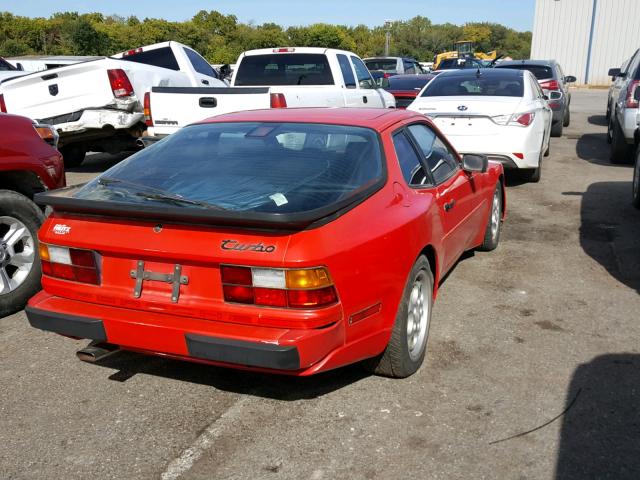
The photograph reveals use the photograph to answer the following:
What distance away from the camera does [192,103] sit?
9.02 m

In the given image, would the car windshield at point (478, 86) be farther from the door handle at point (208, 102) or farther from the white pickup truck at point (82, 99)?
the white pickup truck at point (82, 99)

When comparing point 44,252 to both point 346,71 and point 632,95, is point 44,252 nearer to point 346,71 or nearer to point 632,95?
point 346,71

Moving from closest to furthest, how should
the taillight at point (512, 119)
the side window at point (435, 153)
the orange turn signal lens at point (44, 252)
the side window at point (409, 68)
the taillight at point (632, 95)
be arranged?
the orange turn signal lens at point (44, 252) < the side window at point (435, 153) < the taillight at point (512, 119) < the taillight at point (632, 95) < the side window at point (409, 68)

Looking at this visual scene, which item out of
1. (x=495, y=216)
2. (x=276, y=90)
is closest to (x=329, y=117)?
(x=495, y=216)

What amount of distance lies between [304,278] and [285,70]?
8.23 m

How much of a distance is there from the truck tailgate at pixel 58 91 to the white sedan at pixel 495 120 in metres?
4.44

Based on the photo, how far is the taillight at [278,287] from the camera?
2943 millimetres

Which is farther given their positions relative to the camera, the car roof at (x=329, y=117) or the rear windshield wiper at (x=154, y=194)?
the car roof at (x=329, y=117)

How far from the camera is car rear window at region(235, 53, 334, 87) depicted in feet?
34.4

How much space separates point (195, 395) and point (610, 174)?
8667 millimetres

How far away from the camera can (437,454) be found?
3.07 metres

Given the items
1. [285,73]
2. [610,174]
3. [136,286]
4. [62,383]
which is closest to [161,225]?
[136,286]

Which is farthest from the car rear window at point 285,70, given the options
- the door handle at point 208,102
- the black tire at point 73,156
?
the black tire at point 73,156

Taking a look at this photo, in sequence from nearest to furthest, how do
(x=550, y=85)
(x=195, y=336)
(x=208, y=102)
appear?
(x=195, y=336), (x=208, y=102), (x=550, y=85)
